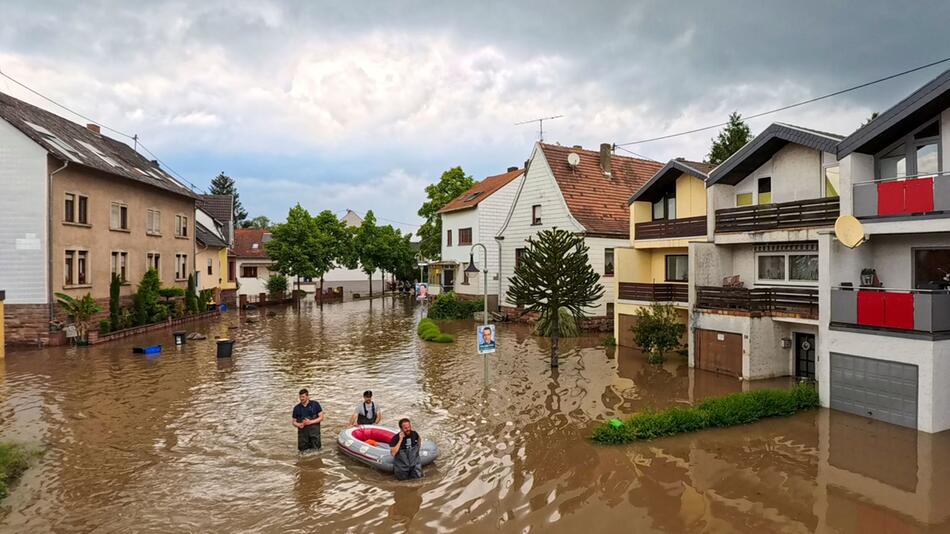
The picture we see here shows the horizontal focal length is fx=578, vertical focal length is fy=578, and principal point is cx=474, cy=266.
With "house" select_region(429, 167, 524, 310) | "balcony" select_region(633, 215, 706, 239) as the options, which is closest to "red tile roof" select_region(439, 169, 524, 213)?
"house" select_region(429, 167, 524, 310)

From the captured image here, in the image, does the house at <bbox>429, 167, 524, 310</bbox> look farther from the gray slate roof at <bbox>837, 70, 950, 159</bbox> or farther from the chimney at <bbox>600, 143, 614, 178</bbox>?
the gray slate roof at <bbox>837, 70, 950, 159</bbox>

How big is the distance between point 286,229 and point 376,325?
73.5 feet

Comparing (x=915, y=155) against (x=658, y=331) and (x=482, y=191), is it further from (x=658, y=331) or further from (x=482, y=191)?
(x=482, y=191)

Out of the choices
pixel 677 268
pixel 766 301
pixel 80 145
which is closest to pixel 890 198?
pixel 766 301

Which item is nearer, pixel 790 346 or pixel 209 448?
pixel 209 448

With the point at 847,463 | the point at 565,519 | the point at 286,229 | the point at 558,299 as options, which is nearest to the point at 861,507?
the point at 847,463

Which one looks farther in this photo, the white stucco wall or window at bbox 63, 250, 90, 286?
window at bbox 63, 250, 90, 286

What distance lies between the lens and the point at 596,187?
3369cm

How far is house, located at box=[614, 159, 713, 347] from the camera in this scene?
75.3ft

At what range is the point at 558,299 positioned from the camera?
67.6ft

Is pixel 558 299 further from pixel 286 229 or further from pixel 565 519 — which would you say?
pixel 286 229

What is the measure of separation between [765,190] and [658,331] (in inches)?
246

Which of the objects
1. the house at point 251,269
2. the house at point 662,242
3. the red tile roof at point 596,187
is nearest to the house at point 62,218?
the house at point 251,269

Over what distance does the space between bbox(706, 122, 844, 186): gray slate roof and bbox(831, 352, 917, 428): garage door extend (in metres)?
6.03
